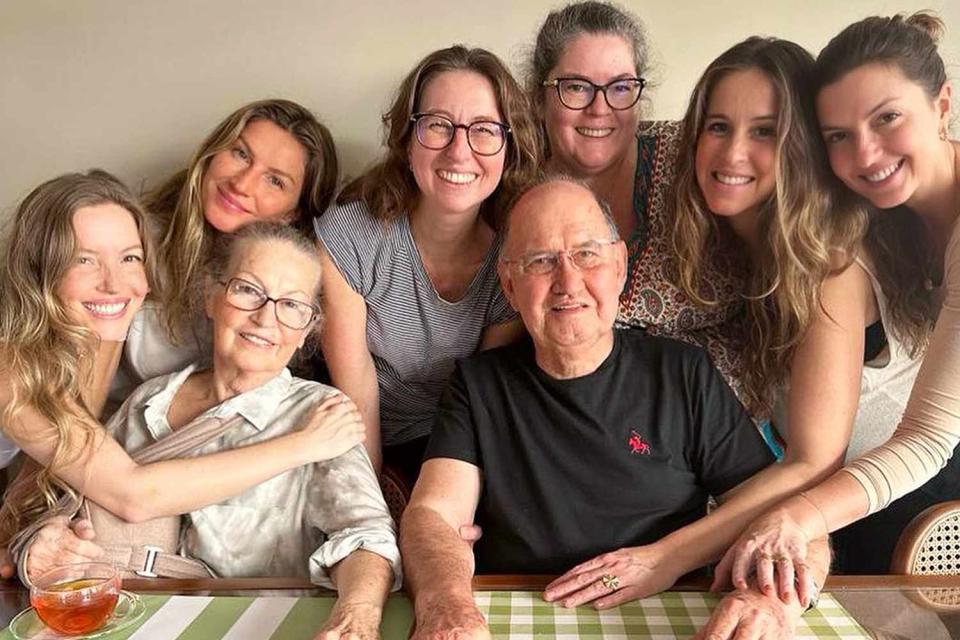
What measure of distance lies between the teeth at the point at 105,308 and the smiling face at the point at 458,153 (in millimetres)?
768

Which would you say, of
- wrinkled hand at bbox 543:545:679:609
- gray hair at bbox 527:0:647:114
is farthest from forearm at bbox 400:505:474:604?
gray hair at bbox 527:0:647:114

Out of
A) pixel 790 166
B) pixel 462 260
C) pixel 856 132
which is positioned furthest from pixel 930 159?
pixel 462 260

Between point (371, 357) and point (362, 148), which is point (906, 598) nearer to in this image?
point (371, 357)

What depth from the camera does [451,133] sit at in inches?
73.3

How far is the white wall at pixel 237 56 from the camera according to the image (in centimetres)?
229

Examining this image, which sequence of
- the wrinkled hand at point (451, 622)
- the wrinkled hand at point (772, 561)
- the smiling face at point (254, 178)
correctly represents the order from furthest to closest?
the smiling face at point (254, 178) < the wrinkled hand at point (772, 561) < the wrinkled hand at point (451, 622)

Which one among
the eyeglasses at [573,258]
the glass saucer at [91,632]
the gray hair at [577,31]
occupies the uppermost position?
the gray hair at [577,31]

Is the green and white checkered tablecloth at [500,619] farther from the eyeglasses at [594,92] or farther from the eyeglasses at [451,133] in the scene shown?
the eyeglasses at [594,92]

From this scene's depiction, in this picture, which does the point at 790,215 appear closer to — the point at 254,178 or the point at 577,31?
the point at 577,31

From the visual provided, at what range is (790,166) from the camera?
1.69 m

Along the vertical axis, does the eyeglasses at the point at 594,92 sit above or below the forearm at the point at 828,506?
above

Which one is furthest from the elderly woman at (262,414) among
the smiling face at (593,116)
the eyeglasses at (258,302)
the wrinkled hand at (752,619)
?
the smiling face at (593,116)

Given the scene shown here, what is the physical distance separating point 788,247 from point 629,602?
2.81 feet

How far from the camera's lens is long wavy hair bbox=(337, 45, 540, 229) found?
188cm
